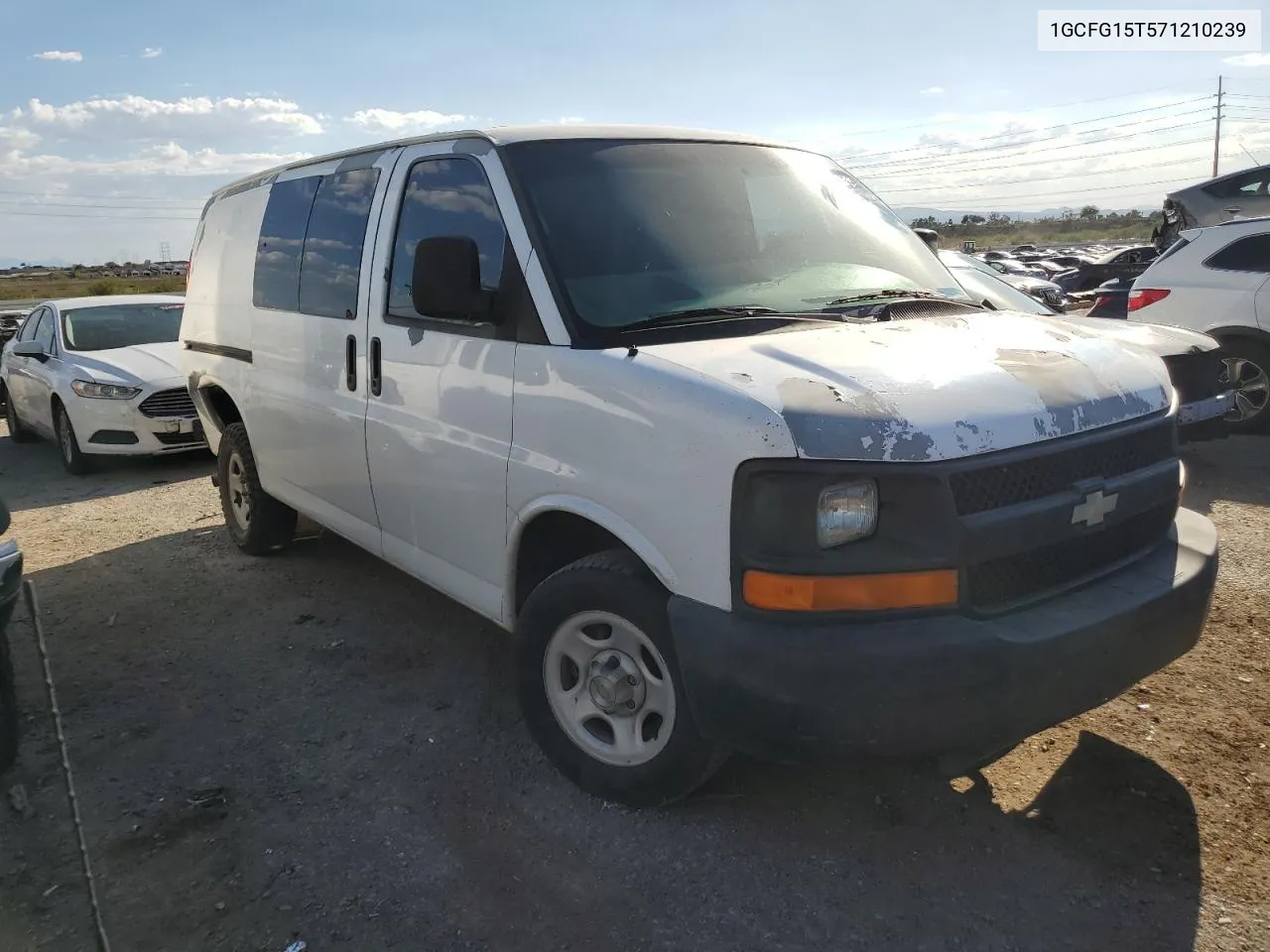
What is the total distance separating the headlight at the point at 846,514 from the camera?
247 centimetres

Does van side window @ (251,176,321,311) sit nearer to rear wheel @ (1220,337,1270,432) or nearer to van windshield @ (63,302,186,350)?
van windshield @ (63,302,186,350)

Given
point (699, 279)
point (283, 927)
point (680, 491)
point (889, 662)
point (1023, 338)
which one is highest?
point (699, 279)

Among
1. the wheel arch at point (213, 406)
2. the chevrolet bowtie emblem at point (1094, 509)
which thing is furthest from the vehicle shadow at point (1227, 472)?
the wheel arch at point (213, 406)

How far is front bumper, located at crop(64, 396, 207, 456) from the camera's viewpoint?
29.2ft

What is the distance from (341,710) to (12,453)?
29.8 feet

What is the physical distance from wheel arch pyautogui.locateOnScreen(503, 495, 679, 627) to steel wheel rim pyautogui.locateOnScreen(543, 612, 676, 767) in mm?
278

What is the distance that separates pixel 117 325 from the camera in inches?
403

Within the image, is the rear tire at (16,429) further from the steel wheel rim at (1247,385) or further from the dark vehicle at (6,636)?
the steel wheel rim at (1247,385)

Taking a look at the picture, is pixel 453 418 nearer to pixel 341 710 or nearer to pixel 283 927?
pixel 341 710

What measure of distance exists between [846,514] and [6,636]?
9.78 feet

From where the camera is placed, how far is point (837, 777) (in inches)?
132

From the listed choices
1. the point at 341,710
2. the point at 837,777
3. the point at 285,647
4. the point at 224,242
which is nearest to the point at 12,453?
the point at 224,242

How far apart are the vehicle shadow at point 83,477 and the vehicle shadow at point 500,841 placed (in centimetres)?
479

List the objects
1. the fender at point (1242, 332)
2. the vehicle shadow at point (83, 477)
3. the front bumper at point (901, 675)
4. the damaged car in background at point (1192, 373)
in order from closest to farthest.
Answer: the front bumper at point (901, 675) < the damaged car in background at point (1192, 373) < the fender at point (1242, 332) < the vehicle shadow at point (83, 477)
